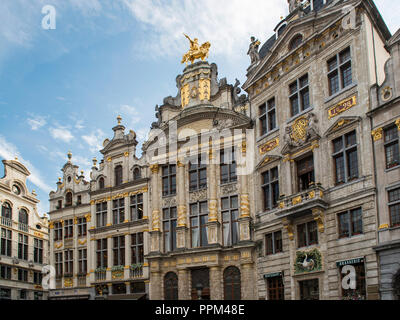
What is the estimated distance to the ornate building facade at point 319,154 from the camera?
24.0 meters

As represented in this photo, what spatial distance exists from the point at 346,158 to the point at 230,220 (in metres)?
9.96

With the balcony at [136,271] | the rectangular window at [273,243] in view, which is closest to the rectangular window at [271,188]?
the rectangular window at [273,243]

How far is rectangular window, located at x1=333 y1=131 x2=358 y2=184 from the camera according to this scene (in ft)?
80.9

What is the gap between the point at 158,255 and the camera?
112 feet

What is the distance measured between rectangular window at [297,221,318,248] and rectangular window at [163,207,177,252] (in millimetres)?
10121

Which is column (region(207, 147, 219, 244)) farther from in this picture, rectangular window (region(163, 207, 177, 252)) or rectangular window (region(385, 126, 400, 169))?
rectangular window (region(385, 126, 400, 169))

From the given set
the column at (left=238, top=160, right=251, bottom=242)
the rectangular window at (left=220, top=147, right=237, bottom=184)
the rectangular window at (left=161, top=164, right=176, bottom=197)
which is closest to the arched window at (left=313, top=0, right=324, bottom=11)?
the rectangular window at (left=220, top=147, right=237, bottom=184)

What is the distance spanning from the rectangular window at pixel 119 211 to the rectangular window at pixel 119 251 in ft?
4.11

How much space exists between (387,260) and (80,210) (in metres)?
24.4

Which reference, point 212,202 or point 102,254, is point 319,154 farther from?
point 102,254

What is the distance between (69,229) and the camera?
133 feet
